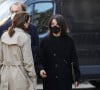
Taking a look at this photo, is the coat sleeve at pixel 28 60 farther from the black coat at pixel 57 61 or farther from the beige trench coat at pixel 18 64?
the black coat at pixel 57 61

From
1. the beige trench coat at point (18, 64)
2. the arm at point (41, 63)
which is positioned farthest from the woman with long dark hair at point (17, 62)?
the arm at point (41, 63)

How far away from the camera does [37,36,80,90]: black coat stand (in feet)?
21.0

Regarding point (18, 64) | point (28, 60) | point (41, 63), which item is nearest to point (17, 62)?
point (18, 64)

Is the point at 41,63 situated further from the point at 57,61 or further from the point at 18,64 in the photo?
the point at 18,64

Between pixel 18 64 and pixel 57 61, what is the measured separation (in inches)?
26.6

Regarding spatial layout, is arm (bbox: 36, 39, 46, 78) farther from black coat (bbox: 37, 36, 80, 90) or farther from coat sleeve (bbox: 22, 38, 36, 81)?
coat sleeve (bbox: 22, 38, 36, 81)

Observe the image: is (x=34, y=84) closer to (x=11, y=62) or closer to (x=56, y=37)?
(x=11, y=62)

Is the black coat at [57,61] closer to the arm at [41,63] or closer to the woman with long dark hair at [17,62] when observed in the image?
the arm at [41,63]

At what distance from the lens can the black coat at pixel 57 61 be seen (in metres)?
6.39

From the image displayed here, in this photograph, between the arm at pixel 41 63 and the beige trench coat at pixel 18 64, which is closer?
the beige trench coat at pixel 18 64

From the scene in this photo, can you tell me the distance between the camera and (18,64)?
19.5 ft

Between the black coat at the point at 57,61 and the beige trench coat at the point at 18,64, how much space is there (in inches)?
18.3

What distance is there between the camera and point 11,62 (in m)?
5.95

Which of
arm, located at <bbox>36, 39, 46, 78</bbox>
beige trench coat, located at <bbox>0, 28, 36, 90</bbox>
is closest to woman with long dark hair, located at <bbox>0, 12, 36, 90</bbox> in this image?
beige trench coat, located at <bbox>0, 28, 36, 90</bbox>
